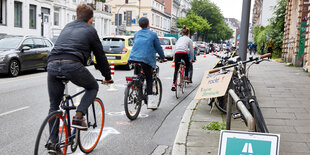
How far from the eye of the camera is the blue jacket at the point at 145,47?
6.75 m

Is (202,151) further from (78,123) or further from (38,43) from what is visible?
(38,43)

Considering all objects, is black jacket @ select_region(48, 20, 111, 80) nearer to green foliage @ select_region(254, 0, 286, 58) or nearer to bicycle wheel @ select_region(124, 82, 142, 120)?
bicycle wheel @ select_region(124, 82, 142, 120)

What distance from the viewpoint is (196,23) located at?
269 ft

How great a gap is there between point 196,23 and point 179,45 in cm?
7406

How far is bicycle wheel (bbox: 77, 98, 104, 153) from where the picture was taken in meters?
4.40

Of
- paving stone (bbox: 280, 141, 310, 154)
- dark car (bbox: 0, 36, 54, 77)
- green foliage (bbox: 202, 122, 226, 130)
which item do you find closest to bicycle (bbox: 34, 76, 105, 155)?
green foliage (bbox: 202, 122, 226, 130)

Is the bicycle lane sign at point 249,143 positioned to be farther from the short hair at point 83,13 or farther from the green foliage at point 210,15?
the green foliage at point 210,15

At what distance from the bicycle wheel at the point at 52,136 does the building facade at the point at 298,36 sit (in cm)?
1547

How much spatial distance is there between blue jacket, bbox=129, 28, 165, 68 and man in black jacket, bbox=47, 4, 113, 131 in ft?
8.79

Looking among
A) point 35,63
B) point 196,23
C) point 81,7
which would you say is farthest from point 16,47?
point 196,23

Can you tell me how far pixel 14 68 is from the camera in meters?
13.8

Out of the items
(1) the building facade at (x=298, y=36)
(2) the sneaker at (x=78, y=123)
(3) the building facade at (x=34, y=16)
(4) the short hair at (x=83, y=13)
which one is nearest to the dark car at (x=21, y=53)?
(4) the short hair at (x=83, y=13)

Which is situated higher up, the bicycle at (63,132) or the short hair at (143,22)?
the short hair at (143,22)

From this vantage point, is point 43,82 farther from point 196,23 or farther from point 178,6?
point 178,6
